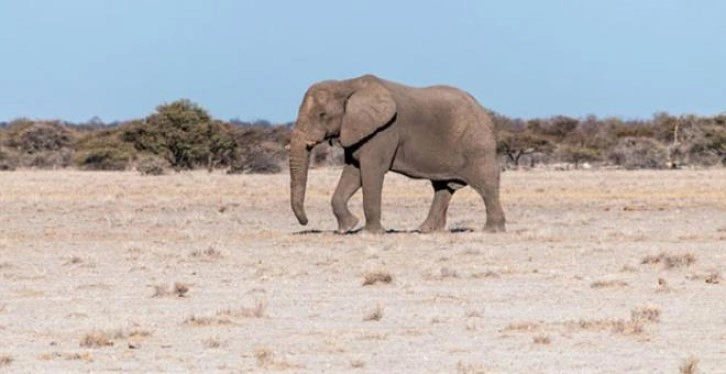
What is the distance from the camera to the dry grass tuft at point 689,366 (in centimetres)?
1141

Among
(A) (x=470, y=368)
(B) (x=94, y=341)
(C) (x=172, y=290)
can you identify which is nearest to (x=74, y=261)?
(C) (x=172, y=290)

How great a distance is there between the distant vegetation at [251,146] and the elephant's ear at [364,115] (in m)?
37.8

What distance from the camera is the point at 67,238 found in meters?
25.8

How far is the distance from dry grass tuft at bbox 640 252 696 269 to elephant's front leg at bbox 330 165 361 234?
5785mm

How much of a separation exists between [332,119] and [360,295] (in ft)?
26.7

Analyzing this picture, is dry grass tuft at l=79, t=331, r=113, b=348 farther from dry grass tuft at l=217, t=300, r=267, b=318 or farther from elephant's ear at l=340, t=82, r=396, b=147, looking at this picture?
elephant's ear at l=340, t=82, r=396, b=147

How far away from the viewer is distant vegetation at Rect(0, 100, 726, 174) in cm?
6962

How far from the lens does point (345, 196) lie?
2522 cm

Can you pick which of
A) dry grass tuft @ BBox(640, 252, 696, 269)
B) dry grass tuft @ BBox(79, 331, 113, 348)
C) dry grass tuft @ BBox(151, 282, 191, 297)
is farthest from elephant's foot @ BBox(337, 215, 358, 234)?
dry grass tuft @ BBox(79, 331, 113, 348)

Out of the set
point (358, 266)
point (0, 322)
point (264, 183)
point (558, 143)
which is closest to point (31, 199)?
point (264, 183)

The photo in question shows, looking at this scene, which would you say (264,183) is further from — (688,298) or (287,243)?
(688,298)

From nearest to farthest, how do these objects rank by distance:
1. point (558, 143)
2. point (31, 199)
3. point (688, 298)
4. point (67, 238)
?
1. point (688, 298)
2. point (67, 238)
3. point (31, 199)
4. point (558, 143)

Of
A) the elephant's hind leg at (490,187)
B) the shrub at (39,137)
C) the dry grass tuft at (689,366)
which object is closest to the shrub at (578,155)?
the shrub at (39,137)

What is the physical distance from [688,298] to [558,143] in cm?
6955
